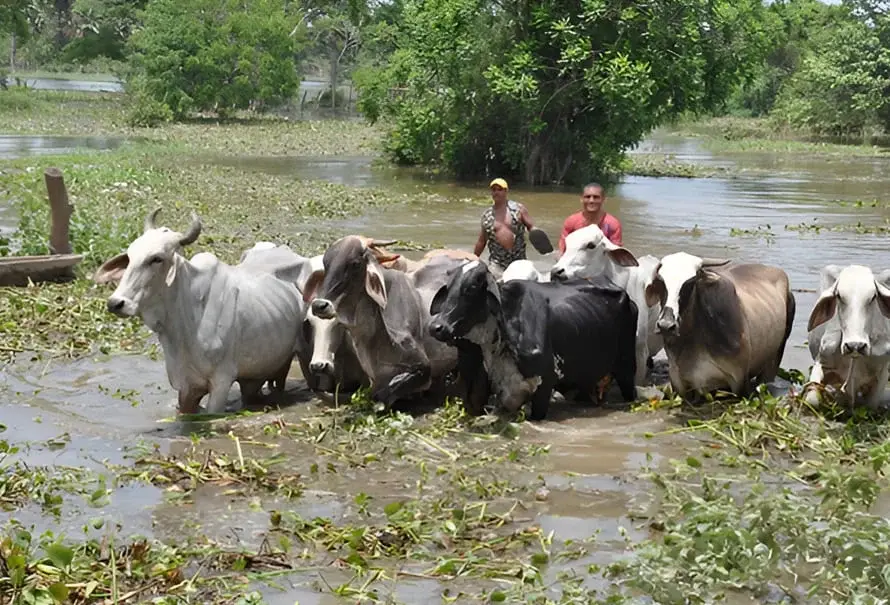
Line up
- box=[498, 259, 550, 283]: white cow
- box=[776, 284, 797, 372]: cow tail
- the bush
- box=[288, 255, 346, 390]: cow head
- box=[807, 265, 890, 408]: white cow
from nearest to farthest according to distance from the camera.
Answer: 1. box=[807, 265, 890, 408]: white cow
2. box=[288, 255, 346, 390]: cow head
3. box=[776, 284, 797, 372]: cow tail
4. box=[498, 259, 550, 283]: white cow
5. the bush

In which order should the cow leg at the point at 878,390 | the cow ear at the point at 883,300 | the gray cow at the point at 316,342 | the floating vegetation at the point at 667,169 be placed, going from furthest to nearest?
the floating vegetation at the point at 667,169 → the gray cow at the point at 316,342 → the cow leg at the point at 878,390 → the cow ear at the point at 883,300

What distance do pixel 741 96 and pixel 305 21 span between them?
76.0 feet

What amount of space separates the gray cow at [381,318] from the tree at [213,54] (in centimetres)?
3976

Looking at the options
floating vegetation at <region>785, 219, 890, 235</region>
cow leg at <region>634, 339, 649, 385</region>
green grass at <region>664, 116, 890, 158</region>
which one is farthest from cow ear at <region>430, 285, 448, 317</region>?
green grass at <region>664, 116, 890, 158</region>

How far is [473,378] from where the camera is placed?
8555 millimetres

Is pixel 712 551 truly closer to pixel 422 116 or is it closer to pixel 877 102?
pixel 422 116

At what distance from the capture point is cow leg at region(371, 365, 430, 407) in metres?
8.57

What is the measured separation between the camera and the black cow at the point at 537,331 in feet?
27.0

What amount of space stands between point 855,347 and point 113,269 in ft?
15.4

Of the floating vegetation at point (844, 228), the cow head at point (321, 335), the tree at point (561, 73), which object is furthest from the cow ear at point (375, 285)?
the tree at point (561, 73)

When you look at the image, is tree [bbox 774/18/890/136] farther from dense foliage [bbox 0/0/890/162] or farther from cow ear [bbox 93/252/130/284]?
cow ear [bbox 93/252/130/284]

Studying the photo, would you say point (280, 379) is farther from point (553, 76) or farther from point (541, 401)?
point (553, 76)

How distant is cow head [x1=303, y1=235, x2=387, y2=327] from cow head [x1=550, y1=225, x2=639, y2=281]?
5.14ft

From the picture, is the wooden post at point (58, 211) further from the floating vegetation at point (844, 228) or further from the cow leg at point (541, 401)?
the floating vegetation at point (844, 228)
